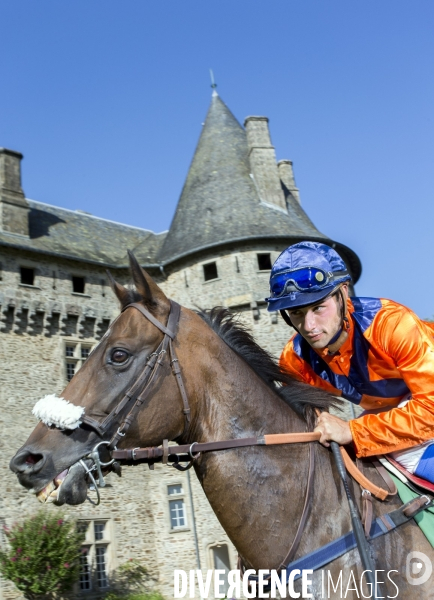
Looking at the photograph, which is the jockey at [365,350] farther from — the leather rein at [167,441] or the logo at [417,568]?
the logo at [417,568]

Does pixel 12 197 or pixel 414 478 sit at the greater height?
pixel 12 197

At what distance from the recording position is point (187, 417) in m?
3.00

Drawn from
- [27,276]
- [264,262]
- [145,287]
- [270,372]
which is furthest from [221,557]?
[145,287]

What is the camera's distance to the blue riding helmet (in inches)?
128

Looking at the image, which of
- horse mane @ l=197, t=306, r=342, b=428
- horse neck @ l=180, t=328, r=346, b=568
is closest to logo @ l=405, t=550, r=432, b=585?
horse neck @ l=180, t=328, r=346, b=568

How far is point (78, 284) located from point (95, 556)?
10.1 m

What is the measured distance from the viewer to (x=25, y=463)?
2781mm

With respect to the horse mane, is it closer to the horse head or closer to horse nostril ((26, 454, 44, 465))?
the horse head

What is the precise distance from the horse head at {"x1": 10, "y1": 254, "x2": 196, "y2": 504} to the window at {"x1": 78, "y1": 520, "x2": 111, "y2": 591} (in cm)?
1910

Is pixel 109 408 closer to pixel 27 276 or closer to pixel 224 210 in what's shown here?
pixel 27 276

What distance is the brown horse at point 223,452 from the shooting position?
2840 millimetres

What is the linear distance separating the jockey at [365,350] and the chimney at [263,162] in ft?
72.7

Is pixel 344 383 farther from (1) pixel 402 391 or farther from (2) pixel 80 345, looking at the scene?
(2) pixel 80 345

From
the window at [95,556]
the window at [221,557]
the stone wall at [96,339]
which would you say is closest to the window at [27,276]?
the stone wall at [96,339]
